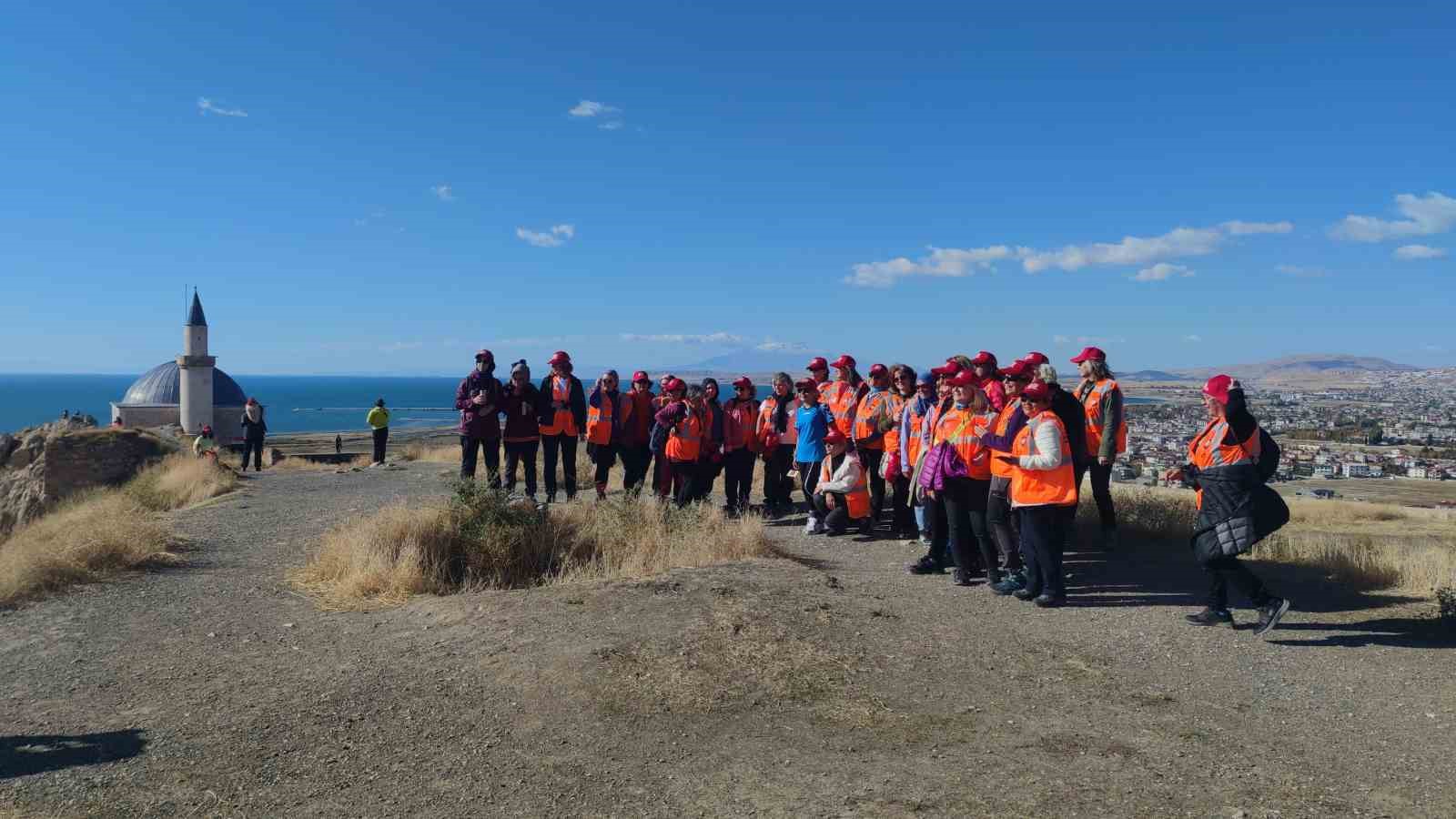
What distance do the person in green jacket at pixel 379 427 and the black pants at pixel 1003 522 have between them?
15.0m

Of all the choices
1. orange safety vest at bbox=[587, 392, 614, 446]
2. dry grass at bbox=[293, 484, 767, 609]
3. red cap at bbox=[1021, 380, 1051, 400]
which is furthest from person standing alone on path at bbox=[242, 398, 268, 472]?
red cap at bbox=[1021, 380, 1051, 400]

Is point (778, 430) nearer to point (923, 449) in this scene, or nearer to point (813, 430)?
point (813, 430)

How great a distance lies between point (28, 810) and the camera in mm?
3746

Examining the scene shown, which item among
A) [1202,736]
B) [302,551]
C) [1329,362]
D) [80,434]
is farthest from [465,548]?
[1329,362]

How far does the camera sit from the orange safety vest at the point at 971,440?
6684 mm

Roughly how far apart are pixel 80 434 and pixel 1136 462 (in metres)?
23.9

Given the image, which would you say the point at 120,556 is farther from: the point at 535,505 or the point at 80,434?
the point at 80,434

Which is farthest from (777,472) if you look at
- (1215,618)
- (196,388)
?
(196,388)

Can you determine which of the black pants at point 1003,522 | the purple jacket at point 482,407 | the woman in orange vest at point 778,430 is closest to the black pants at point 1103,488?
the black pants at point 1003,522

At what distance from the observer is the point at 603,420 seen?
10734mm

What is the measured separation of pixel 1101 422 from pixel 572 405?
5.82m

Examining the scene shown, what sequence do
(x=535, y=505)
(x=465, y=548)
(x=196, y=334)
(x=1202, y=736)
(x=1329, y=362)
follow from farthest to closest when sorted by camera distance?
(x=1329, y=362)
(x=196, y=334)
(x=535, y=505)
(x=465, y=548)
(x=1202, y=736)

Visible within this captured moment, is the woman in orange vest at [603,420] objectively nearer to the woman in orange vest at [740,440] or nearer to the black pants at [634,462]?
the black pants at [634,462]

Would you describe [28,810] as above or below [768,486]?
below
